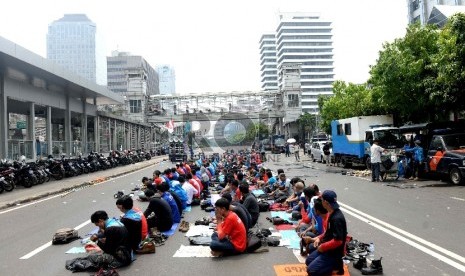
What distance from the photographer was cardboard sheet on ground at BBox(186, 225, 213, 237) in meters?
9.39

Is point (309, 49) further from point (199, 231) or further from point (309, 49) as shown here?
point (199, 231)

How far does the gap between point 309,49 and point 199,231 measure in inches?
6167

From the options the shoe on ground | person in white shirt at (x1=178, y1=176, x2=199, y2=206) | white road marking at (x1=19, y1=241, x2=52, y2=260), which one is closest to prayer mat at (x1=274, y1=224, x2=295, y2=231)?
the shoe on ground

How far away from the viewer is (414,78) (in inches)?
846

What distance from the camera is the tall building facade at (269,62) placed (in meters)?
179

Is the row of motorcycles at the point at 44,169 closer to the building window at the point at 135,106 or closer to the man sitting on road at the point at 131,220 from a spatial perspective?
the man sitting on road at the point at 131,220

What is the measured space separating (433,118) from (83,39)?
15503cm

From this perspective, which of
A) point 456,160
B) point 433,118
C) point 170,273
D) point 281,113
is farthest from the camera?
point 281,113

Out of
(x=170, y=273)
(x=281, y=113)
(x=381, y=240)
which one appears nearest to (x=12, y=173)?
(x=170, y=273)

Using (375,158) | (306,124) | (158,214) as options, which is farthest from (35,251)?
(306,124)

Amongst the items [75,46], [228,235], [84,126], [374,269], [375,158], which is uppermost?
[75,46]

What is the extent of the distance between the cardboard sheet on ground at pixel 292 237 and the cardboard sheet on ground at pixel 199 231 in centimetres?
159

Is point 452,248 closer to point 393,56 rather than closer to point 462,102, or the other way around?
point 462,102

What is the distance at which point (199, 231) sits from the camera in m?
9.77
